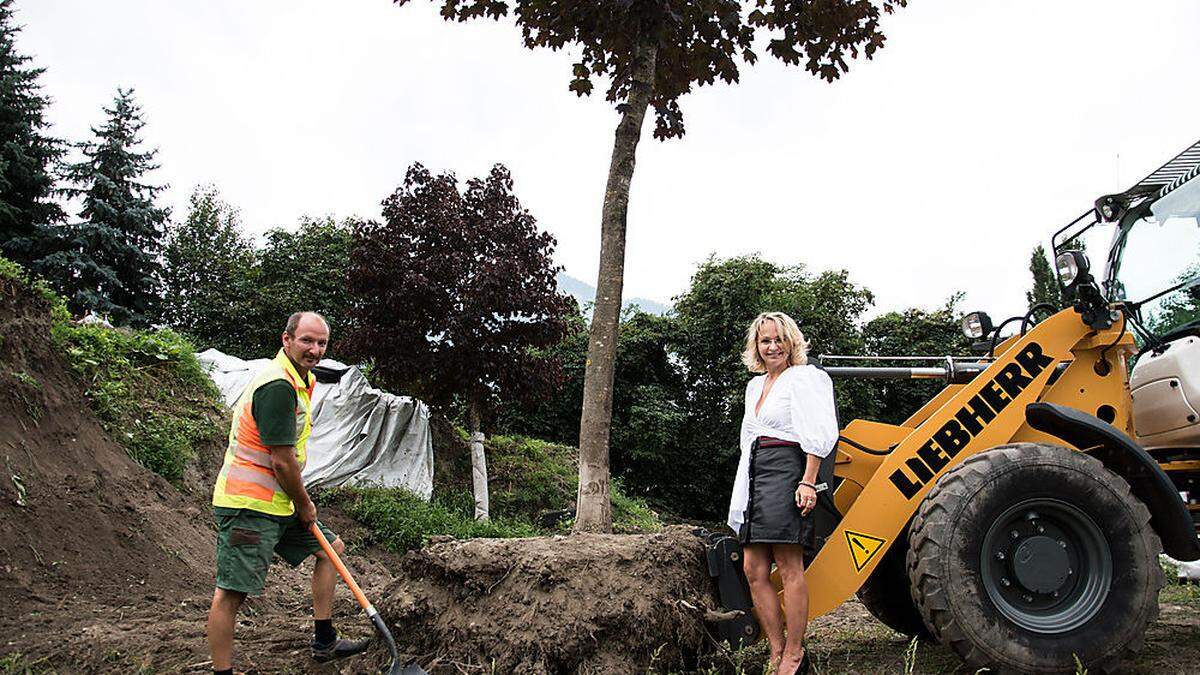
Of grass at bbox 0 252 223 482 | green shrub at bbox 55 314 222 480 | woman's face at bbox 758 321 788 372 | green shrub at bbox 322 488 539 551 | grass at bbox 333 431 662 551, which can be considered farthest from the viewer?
grass at bbox 333 431 662 551

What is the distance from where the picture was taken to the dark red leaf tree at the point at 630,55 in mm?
5523

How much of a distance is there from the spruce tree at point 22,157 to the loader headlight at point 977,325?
91.2 ft

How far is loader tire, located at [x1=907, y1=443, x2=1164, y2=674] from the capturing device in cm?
354

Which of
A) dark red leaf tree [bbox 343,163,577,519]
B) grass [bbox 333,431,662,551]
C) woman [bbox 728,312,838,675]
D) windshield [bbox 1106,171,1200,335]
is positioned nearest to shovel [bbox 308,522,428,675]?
woman [bbox 728,312,838,675]

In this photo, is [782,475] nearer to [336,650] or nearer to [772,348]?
[772,348]

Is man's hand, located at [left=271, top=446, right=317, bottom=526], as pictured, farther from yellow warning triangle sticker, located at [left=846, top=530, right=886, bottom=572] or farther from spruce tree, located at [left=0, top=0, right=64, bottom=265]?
spruce tree, located at [left=0, top=0, right=64, bottom=265]

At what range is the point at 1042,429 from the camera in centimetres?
413

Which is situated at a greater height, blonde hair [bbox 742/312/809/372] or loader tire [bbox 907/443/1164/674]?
blonde hair [bbox 742/312/809/372]

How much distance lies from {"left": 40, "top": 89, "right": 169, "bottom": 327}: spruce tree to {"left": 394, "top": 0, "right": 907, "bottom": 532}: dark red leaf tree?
22.8 metres

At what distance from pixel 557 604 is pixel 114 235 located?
27.2 metres

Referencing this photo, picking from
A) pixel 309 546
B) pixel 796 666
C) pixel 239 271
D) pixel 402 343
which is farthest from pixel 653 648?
pixel 239 271

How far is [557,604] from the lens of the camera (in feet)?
12.2

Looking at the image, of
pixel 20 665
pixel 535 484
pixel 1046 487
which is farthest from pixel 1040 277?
pixel 20 665

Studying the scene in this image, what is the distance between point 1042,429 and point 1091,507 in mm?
521
